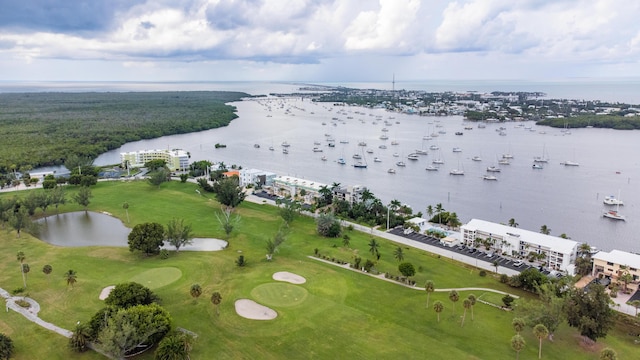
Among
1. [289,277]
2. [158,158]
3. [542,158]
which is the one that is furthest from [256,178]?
[542,158]

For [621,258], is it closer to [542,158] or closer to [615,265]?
[615,265]

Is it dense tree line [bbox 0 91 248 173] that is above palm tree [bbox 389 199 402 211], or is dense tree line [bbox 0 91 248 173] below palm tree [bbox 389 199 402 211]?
above

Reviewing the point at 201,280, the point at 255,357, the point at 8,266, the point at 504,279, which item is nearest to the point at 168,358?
the point at 255,357

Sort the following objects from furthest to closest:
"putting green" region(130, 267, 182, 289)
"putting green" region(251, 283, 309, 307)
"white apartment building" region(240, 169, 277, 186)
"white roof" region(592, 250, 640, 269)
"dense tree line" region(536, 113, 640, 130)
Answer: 1. "dense tree line" region(536, 113, 640, 130)
2. "white apartment building" region(240, 169, 277, 186)
3. "white roof" region(592, 250, 640, 269)
4. "putting green" region(130, 267, 182, 289)
5. "putting green" region(251, 283, 309, 307)

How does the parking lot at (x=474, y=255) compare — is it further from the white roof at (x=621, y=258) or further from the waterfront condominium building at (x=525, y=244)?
the white roof at (x=621, y=258)

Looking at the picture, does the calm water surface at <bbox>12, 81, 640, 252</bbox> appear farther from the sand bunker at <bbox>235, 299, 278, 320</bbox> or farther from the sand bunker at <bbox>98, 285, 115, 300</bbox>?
the sand bunker at <bbox>98, 285, 115, 300</bbox>

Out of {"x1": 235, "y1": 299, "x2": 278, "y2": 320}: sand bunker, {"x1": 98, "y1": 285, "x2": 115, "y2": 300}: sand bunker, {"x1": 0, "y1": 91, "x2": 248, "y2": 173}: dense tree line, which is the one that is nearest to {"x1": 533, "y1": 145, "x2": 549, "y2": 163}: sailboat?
{"x1": 235, "y1": 299, "x2": 278, "y2": 320}: sand bunker

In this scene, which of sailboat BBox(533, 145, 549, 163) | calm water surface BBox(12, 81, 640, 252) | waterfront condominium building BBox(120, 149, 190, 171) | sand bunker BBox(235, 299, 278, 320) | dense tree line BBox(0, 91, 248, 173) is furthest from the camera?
dense tree line BBox(0, 91, 248, 173)

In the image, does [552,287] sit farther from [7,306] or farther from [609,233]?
[7,306]
